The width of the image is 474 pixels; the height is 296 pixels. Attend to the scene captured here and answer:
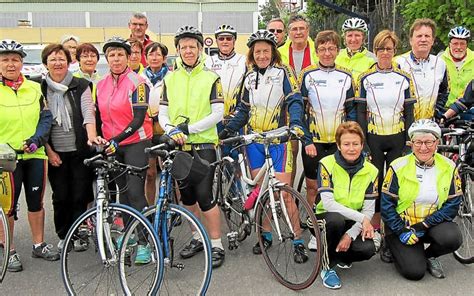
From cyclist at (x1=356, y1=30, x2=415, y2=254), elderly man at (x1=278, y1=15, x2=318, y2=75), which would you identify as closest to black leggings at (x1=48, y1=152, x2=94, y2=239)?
elderly man at (x1=278, y1=15, x2=318, y2=75)

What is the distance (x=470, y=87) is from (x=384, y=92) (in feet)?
4.26

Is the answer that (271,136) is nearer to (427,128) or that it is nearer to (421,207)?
(427,128)

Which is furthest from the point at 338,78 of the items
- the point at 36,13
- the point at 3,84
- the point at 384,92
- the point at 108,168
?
the point at 36,13

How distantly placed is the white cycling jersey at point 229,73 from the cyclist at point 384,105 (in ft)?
4.82

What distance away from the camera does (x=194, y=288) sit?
4.13 meters

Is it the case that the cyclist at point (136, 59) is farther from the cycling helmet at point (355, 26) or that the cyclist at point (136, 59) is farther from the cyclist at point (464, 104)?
the cyclist at point (464, 104)

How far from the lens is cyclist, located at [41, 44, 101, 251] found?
4.78 metres

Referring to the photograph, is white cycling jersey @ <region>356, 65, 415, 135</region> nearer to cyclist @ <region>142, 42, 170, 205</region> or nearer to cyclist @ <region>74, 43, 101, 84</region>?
cyclist @ <region>142, 42, 170, 205</region>

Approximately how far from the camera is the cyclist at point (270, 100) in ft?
15.2

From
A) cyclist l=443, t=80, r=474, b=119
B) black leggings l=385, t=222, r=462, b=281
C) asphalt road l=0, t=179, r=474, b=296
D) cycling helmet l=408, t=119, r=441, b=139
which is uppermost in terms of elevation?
cyclist l=443, t=80, r=474, b=119

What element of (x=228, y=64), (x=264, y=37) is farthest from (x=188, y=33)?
(x=228, y=64)

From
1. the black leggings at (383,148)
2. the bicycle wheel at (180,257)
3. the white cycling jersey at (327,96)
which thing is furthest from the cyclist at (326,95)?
the bicycle wheel at (180,257)

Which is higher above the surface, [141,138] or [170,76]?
[170,76]

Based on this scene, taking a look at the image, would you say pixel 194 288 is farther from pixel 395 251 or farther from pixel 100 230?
pixel 395 251
